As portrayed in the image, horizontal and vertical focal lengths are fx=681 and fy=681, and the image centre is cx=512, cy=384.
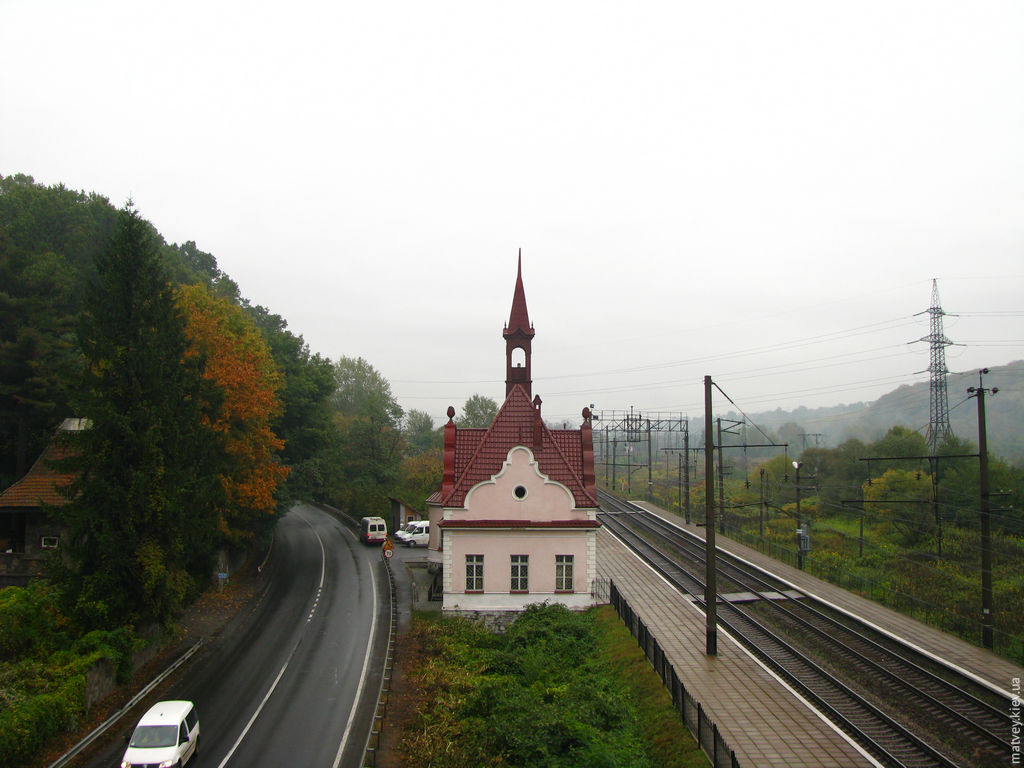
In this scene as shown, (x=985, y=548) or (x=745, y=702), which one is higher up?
(x=985, y=548)

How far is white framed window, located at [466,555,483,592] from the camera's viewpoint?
28266 mm

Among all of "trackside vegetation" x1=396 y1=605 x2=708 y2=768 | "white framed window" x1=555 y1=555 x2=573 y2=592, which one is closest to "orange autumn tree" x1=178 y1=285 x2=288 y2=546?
"trackside vegetation" x1=396 y1=605 x2=708 y2=768

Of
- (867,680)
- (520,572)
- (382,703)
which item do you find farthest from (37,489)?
(867,680)

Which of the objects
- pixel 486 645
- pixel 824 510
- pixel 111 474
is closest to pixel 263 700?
pixel 486 645

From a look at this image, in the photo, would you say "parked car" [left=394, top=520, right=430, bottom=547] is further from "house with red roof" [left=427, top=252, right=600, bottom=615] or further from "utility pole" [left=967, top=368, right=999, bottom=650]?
"utility pole" [left=967, top=368, right=999, bottom=650]

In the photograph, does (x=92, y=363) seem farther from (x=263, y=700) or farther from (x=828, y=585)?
(x=828, y=585)

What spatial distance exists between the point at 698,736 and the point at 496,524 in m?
14.2

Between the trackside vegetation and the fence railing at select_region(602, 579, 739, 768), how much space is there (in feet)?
0.77

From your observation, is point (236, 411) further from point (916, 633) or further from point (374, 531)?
point (916, 633)

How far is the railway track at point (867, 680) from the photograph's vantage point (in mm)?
15477

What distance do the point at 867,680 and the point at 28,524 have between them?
35291 millimetres

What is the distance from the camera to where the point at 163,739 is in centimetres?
1727

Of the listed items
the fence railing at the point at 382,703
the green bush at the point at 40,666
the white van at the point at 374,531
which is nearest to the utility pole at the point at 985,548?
the fence railing at the point at 382,703

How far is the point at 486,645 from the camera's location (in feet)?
82.5
